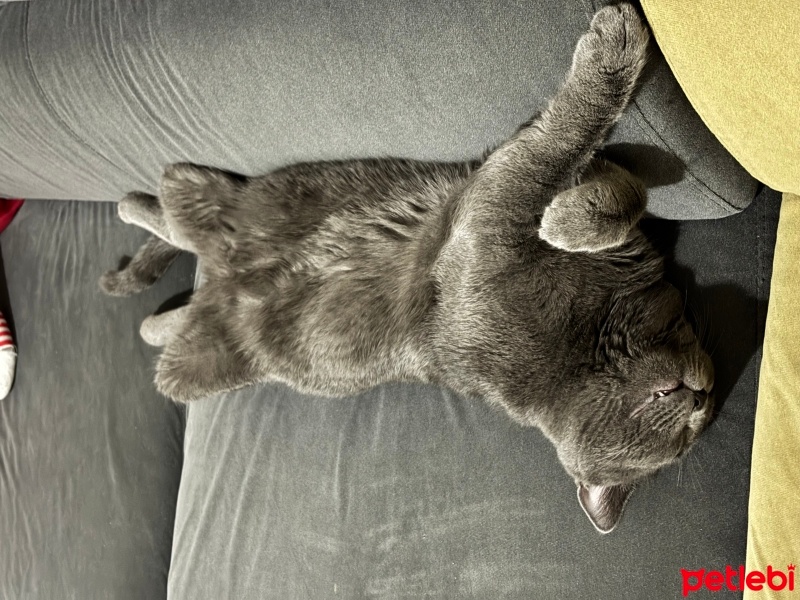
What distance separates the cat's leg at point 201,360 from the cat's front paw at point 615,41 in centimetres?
101

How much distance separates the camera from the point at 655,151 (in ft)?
3.61

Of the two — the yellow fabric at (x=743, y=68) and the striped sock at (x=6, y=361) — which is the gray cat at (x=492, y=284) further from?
the striped sock at (x=6, y=361)

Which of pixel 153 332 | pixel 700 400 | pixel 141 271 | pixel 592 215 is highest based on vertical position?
pixel 592 215

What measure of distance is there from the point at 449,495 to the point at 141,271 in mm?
1016

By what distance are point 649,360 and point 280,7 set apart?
0.94 meters

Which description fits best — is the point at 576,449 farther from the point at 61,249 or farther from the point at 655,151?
the point at 61,249

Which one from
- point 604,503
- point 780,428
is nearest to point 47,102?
point 604,503

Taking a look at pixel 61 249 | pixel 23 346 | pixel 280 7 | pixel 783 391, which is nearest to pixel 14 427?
pixel 23 346

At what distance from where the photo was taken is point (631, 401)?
4.01ft

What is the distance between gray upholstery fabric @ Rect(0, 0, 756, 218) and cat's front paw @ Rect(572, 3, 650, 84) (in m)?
0.03

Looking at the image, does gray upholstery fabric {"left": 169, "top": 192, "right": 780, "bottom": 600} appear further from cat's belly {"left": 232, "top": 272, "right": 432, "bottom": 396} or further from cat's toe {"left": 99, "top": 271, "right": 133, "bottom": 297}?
cat's toe {"left": 99, "top": 271, "right": 133, "bottom": 297}

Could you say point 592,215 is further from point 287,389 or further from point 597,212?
point 287,389

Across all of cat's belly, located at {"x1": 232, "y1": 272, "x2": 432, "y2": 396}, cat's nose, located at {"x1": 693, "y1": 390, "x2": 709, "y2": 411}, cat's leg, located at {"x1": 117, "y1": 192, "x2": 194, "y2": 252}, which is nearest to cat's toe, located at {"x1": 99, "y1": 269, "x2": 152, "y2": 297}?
cat's leg, located at {"x1": 117, "y1": 192, "x2": 194, "y2": 252}

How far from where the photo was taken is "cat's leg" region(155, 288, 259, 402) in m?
1.57
